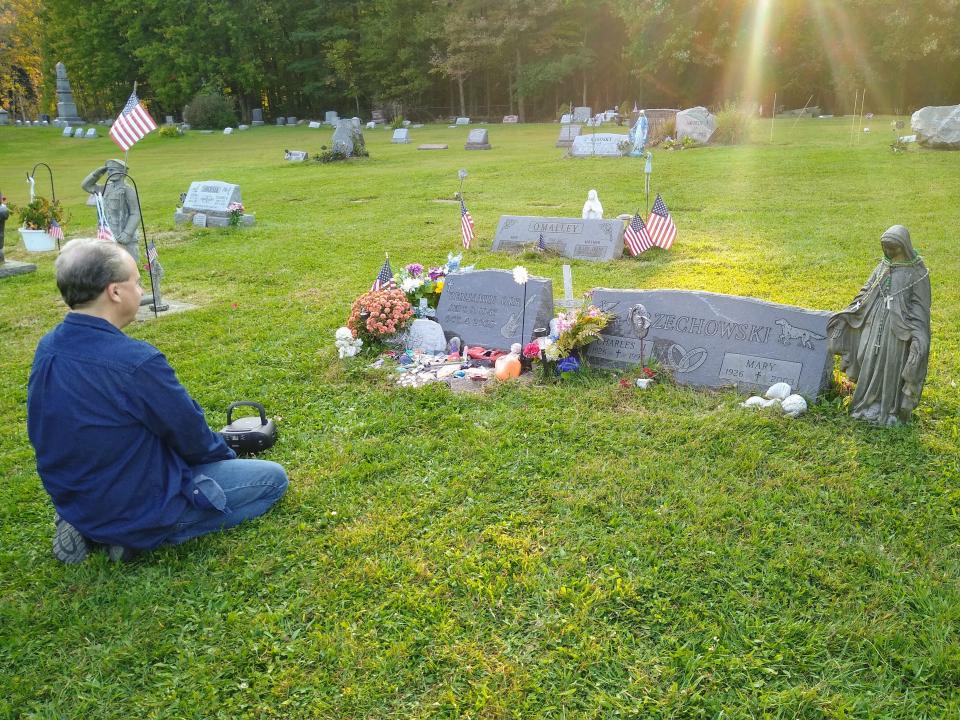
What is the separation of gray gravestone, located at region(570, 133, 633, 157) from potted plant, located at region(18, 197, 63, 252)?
17386 millimetres

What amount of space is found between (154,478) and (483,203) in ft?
44.7

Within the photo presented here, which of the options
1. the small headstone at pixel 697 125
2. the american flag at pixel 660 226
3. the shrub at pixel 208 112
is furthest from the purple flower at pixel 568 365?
the shrub at pixel 208 112

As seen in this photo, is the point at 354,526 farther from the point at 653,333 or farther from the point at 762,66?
the point at 762,66

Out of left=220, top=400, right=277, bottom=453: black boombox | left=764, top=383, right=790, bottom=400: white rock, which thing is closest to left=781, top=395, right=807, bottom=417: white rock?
left=764, top=383, right=790, bottom=400: white rock

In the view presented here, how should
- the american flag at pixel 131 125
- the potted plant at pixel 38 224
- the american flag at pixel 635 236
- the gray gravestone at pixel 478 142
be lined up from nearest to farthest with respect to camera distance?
the american flag at pixel 131 125 → the american flag at pixel 635 236 → the potted plant at pixel 38 224 → the gray gravestone at pixel 478 142

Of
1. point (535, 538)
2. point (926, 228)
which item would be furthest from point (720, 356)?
point (926, 228)

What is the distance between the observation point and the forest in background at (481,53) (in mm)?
41406

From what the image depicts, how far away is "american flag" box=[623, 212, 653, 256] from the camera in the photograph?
1066 centimetres

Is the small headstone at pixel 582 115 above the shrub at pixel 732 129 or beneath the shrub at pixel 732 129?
above

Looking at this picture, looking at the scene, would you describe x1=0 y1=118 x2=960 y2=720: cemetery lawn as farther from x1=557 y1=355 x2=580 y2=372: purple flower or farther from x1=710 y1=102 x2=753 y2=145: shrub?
x1=710 y1=102 x2=753 y2=145: shrub

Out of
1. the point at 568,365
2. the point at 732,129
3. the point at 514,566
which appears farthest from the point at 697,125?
the point at 514,566

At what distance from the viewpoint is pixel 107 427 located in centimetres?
346

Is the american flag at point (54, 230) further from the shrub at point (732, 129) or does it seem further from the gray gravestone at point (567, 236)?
the shrub at point (732, 129)

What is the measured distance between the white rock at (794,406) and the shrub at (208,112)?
51.2 m
